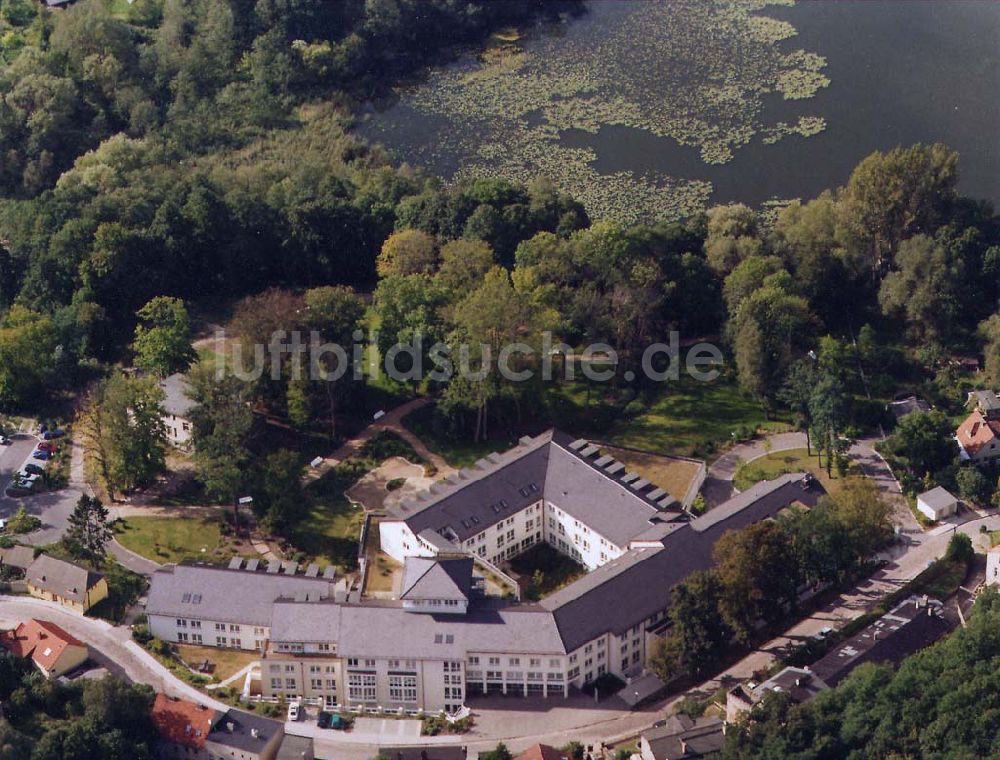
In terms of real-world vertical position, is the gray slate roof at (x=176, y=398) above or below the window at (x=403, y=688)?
above

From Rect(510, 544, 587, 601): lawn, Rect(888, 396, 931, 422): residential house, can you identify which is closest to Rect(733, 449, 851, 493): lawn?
Rect(888, 396, 931, 422): residential house

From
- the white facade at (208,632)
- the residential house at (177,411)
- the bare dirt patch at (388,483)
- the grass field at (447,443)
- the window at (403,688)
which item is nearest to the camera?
the window at (403,688)

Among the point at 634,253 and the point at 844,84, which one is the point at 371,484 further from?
the point at 844,84

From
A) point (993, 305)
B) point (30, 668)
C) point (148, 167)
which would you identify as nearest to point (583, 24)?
point (148, 167)

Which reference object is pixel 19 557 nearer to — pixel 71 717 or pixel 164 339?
pixel 71 717

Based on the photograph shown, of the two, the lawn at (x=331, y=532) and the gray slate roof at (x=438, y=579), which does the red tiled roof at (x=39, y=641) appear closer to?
Result: the lawn at (x=331, y=532)

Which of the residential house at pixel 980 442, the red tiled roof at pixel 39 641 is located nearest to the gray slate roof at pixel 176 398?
the red tiled roof at pixel 39 641

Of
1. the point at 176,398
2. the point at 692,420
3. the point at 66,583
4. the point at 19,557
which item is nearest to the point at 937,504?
the point at 692,420

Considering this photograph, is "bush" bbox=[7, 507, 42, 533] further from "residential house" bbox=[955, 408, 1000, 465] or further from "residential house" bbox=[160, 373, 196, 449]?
"residential house" bbox=[955, 408, 1000, 465]
